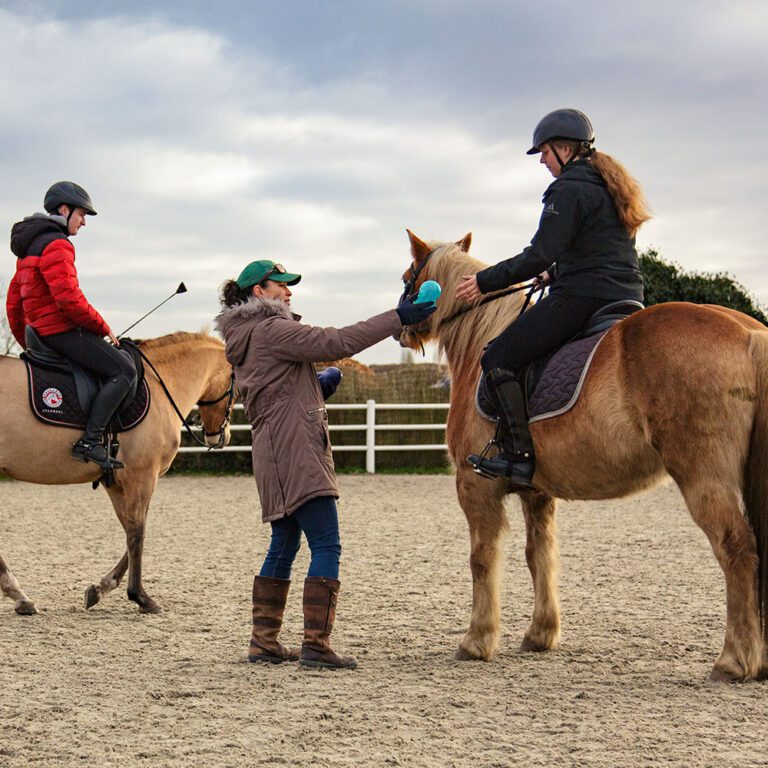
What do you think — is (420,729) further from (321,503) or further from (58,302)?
(58,302)

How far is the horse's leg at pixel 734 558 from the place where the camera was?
4.30 metres

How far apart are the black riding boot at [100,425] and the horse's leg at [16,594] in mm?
908

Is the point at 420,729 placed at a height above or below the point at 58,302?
below

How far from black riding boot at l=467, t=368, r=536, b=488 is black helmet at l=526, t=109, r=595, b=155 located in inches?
47.3

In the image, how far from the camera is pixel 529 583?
7.53 m

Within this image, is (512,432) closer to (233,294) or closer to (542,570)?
(542,570)

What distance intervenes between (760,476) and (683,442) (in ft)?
1.16

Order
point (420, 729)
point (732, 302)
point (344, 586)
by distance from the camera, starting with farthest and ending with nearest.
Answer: point (732, 302), point (344, 586), point (420, 729)

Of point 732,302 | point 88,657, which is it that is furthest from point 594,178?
point 732,302

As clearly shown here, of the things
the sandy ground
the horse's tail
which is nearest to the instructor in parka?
the sandy ground

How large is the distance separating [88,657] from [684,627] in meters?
3.43

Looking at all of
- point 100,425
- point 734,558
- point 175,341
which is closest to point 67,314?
point 100,425

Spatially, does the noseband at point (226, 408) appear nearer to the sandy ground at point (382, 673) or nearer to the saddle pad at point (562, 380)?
the sandy ground at point (382, 673)

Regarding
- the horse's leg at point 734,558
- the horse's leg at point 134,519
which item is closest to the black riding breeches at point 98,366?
the horse's leg at point 134,519
